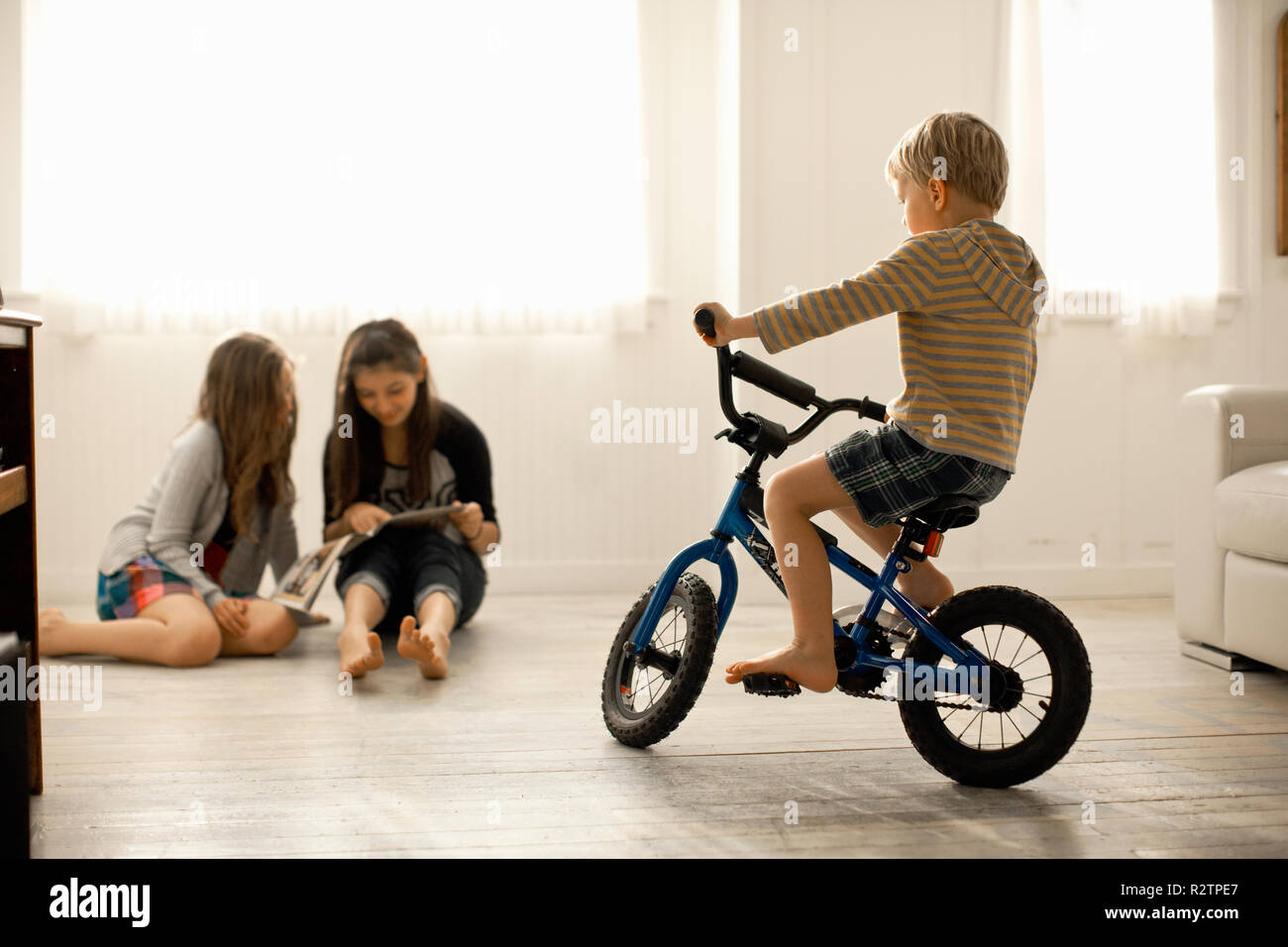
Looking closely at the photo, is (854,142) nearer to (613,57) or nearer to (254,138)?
(613,57)

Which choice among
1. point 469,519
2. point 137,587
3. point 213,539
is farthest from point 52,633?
point 469,519

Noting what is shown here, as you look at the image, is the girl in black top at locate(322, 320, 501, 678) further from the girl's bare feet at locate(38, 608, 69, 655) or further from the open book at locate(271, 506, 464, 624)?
the girl's bare feet at locate(38, 608, 69, 655)

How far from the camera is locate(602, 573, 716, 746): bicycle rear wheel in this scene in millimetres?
1627

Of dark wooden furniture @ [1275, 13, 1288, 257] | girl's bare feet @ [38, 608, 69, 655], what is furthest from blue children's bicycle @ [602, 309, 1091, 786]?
dark wooden furniture @ [1275, 13, 1288, 257]

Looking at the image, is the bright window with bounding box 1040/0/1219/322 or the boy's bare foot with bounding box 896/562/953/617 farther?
the bright window with bounding box 1040/0/1219/322

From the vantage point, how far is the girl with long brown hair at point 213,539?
7.61 ft

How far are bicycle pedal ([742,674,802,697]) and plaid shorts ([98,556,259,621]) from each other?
4.73ft

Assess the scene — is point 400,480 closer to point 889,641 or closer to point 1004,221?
point 889,641

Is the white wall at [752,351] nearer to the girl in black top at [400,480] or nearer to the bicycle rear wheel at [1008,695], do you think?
the girl in black top at [400,480]

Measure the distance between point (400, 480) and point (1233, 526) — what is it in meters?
1.86

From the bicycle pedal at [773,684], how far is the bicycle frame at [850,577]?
3.9 inches

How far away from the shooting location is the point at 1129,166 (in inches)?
127

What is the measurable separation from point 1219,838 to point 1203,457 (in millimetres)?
1165
